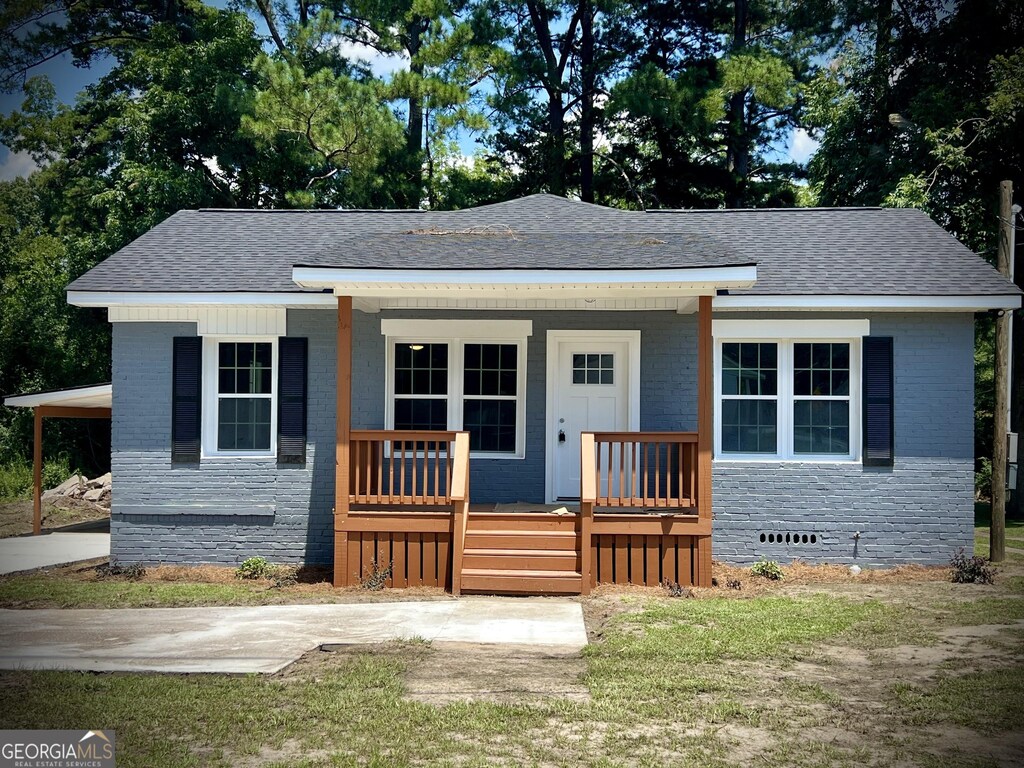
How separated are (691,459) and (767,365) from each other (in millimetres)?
2176

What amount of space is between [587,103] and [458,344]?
1548cm

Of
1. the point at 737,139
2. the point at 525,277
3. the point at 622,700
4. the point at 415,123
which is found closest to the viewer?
the point at 622,700

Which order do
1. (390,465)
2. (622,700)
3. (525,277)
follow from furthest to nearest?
(390,465), (525,277), (622,700)

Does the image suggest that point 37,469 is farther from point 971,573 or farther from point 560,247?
point 971,573

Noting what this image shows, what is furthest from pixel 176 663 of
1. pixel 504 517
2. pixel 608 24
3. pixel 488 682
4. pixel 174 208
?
pixel 608 24

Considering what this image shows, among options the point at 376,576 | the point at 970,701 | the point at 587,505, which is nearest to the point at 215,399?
the point at 376,576

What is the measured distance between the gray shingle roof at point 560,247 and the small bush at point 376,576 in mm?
3197

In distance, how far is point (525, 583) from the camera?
9.54m

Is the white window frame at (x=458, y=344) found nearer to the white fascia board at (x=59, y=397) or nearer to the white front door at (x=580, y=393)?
the white front door at (x=580, y=393)

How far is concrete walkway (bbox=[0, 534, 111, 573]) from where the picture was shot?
12102 mm

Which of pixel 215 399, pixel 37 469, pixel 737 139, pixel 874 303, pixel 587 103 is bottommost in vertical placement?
pixel 37 469

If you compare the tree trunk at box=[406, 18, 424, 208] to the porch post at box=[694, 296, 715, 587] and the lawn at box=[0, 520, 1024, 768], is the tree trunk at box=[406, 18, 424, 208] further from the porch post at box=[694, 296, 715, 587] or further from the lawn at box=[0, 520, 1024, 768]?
the lawn at box=[0, 520, 1024, 768]

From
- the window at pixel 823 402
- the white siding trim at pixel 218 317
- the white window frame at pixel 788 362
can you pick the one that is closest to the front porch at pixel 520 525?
the white window frame at pixel 788 362

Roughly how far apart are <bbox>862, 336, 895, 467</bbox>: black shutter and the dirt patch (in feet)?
43.7
